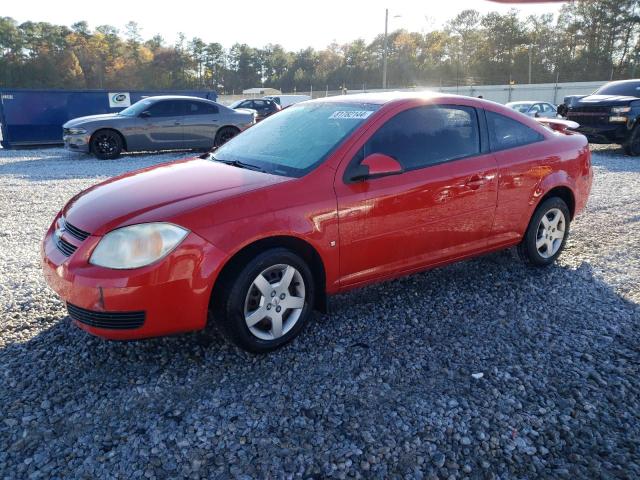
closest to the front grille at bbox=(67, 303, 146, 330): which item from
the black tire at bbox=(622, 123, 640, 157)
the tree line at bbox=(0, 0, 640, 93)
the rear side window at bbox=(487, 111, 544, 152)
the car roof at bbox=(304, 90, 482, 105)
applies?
the car roof at bbox=(304, 90, 482, 105)

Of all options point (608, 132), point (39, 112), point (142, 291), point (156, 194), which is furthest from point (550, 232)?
point (39, 112)

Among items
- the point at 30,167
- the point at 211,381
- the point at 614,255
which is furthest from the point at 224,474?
the point at 30,167

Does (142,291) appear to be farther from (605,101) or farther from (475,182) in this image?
(605,101)

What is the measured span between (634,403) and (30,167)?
40.0ft

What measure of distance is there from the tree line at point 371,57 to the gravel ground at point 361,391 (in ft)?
161

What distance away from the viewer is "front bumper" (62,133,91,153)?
1207 centimetres

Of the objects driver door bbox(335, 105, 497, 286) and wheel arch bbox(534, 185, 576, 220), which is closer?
driver door bbox(335, 105, 497, 286)

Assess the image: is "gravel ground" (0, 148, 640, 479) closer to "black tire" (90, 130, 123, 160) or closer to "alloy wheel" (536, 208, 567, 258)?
"alloy wheel" (536, 208, 567, 258)

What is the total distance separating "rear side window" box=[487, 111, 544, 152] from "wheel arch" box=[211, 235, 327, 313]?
184cm

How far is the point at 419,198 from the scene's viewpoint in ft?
11.7

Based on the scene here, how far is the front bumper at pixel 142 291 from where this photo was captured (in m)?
2.68

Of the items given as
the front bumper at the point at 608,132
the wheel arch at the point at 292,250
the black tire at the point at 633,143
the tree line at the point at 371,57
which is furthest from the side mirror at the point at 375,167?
the tree line at the point at 371,57

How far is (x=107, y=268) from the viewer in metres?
2.70

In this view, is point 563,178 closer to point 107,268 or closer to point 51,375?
point 107,268
